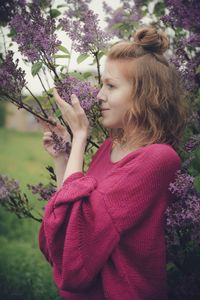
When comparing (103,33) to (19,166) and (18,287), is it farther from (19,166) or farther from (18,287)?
(19,166)

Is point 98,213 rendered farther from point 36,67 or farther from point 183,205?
point 36,67

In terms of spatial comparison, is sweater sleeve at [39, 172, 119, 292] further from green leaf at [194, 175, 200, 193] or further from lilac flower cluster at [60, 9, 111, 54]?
lilac flower cluster at [60, 9, 111, 54]

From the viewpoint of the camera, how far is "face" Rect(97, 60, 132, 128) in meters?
2.16

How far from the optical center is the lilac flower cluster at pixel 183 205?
1974mm

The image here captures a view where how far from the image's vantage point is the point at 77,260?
75.8 inches

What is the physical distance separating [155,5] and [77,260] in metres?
1.93

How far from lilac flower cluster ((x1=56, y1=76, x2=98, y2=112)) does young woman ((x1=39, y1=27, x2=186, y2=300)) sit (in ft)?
0.16

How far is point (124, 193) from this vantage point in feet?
6.35

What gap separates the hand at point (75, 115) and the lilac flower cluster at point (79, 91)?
48 mm

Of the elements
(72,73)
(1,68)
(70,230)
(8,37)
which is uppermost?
(8,37)

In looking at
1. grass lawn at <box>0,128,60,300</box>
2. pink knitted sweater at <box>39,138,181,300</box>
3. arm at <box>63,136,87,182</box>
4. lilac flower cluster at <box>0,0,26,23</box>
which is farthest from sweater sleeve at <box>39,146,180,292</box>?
lilac flower cluster at <box>0,0,26,23</box>

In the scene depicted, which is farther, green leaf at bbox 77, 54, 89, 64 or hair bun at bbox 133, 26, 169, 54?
green leaf at bbox 77, 54, 89, 64

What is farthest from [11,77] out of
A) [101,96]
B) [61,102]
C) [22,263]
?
[22,263]

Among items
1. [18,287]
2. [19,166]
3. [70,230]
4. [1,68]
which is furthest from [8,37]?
[19,166]
